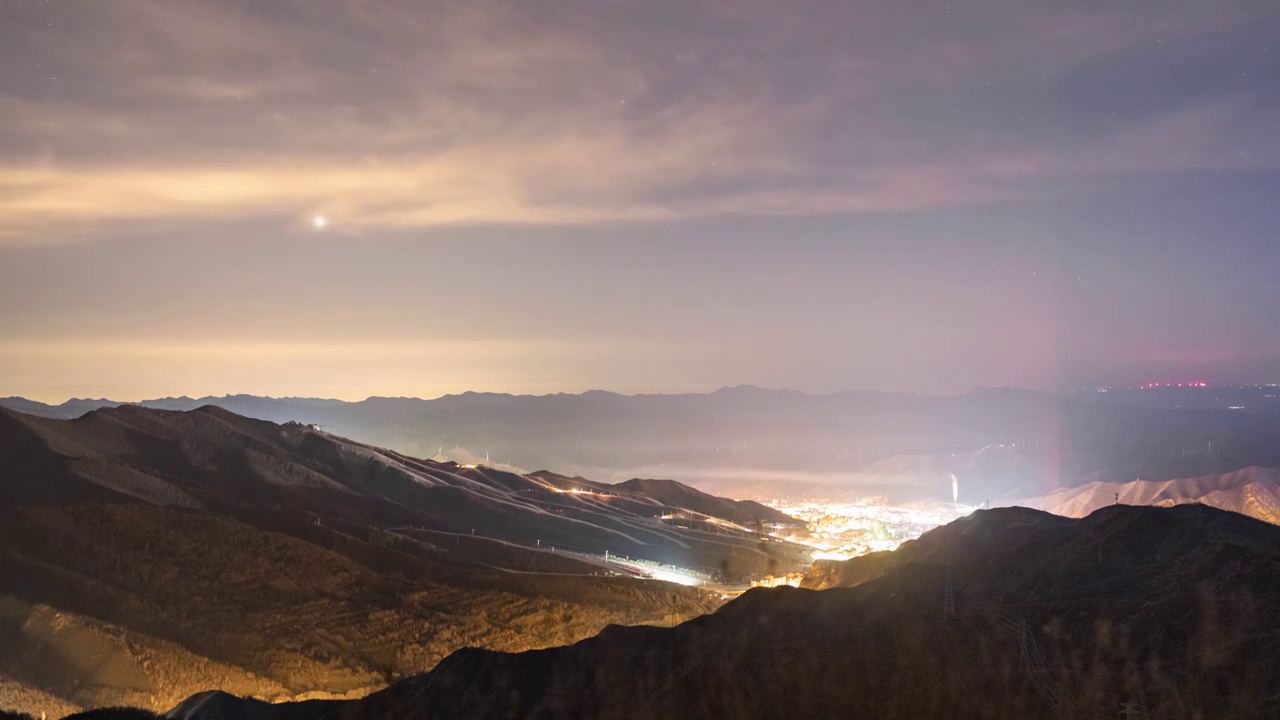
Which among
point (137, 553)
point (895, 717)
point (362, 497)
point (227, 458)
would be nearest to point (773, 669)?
point (895, 717)

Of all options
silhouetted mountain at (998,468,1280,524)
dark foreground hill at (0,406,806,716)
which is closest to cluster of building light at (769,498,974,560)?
dark foreground hill at (0,406,806,716)

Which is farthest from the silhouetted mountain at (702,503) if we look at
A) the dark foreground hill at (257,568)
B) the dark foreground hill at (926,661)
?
the dark foreground hill at (926,661)

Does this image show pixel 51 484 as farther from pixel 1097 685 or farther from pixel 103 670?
pixel 1097 685

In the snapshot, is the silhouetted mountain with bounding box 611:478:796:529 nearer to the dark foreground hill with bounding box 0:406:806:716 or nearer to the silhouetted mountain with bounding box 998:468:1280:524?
the dark foreground hill with bounding box 0:406:806:716

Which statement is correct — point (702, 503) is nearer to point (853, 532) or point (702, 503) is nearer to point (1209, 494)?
point (853, 532)

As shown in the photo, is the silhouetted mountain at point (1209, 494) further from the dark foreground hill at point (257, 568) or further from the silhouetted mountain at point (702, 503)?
the dark foreground hill at point (257, 568)

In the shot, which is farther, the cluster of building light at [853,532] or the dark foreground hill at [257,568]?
the cluster of building light at [853,532]

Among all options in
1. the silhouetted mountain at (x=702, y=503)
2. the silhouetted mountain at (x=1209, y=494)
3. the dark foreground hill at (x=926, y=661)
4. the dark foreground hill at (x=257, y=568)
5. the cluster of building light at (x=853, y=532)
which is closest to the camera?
the dark foreground hill at (x=926, y=661)

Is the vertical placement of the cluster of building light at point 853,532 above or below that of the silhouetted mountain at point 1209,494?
below

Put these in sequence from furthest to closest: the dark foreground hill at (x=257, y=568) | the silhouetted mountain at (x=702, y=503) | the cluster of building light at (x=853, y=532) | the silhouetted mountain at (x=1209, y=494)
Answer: the silhouetted mountain at (x=702, y=503) → the silhouetted mountain at (x=1209, y=494) → the cluster of building light at (x=853, y=532) → the dark foreground hill at (x=257, y=568)
